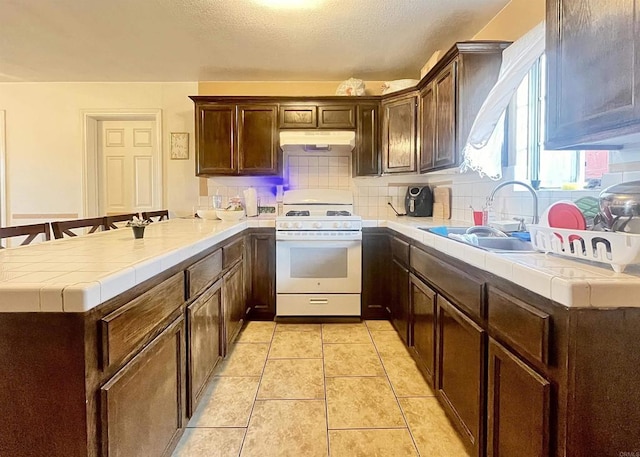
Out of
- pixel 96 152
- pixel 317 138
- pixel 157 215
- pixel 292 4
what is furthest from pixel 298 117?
pixel 96 152

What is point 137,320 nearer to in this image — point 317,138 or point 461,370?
point 461,370

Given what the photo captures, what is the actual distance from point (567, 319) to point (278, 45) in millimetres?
2979

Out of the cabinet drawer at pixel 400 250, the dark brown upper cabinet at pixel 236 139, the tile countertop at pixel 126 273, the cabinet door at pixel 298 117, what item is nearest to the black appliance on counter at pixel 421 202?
the cabinet drawer at pixel 400 250

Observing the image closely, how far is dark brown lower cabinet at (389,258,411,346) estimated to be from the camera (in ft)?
8.63

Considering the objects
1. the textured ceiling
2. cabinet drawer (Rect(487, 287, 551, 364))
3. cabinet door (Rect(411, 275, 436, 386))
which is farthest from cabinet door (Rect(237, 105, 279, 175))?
cabinet drawer (Rect(487, 287, 551, 364))

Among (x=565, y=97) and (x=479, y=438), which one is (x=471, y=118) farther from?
(x=479, y=438)

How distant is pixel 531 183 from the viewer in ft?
6.98

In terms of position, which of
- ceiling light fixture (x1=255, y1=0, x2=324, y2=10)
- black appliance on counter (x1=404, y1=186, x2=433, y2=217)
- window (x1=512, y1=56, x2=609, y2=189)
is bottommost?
black appliance on counter (x1=404, y1=186, x2=433, y2=217)

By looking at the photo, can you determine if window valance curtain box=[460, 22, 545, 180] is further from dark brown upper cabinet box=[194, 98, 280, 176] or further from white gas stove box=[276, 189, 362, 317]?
dark brown upper cabinet box=[194, 98, 280, 176]

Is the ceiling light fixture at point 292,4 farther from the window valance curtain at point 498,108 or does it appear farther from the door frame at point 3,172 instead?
the door frame at point 3,172

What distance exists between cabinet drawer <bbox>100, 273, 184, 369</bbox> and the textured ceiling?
2015 millimetres

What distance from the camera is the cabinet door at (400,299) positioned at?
263cm

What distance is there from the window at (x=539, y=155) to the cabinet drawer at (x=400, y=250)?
850 mm

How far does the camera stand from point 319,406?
1982mm
